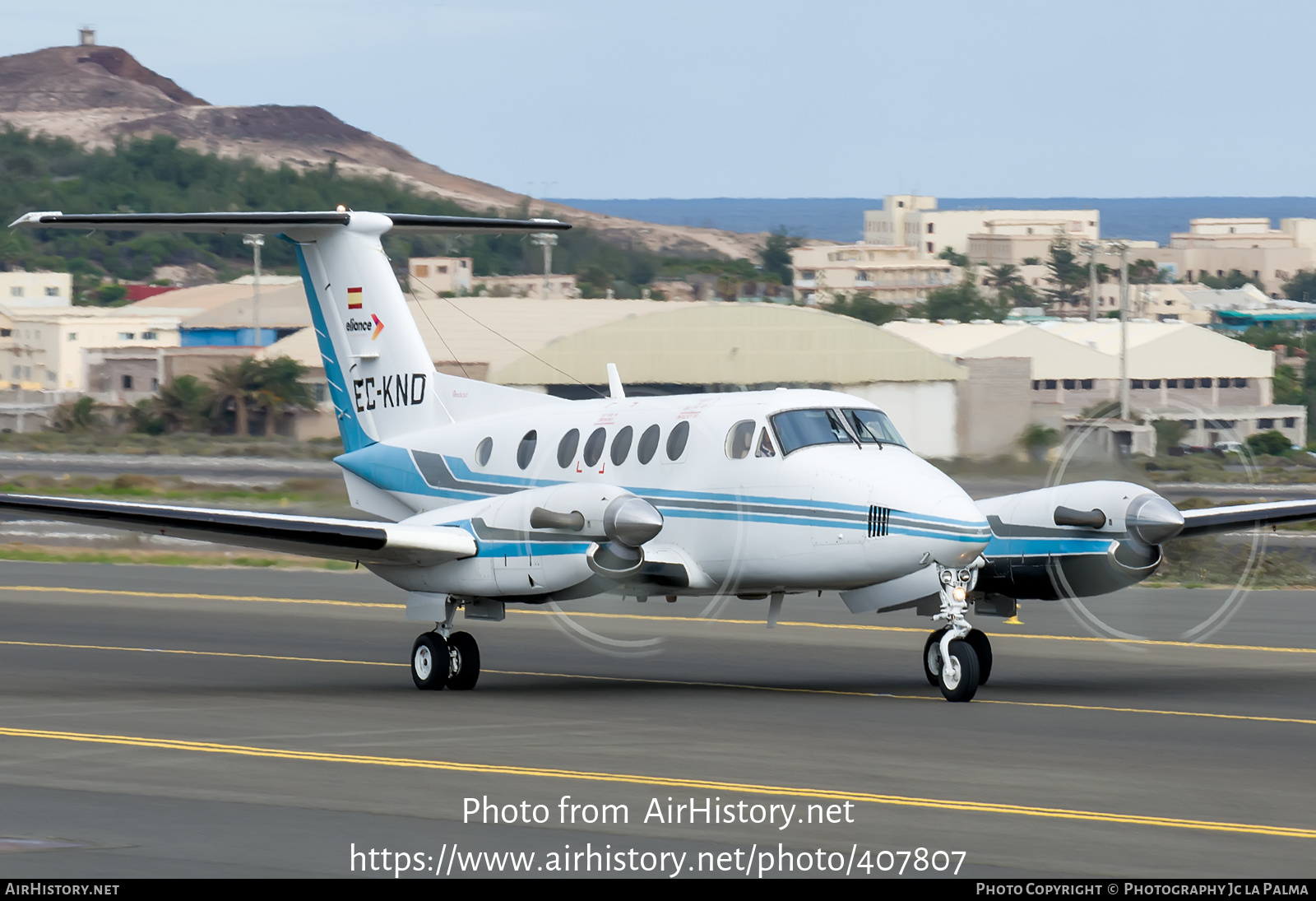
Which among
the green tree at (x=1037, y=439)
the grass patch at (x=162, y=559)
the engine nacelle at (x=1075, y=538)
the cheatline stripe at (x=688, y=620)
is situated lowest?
the grass patch at (x=162, y=559)

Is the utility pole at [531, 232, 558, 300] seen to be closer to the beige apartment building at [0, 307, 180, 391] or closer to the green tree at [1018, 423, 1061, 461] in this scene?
the beige apartment building at [0, 307, 180, 391]

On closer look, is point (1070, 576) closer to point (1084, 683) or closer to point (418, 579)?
point (1084, 683)

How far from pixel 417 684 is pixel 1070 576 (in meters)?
6.76

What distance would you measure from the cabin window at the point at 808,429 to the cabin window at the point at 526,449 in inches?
121

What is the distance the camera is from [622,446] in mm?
18266

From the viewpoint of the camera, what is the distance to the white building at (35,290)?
468 ft

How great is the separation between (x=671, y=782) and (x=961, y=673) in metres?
4.67

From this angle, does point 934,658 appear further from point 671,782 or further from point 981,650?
point 671,782

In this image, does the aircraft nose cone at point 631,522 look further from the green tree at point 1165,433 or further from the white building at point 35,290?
the white building at point 35,290

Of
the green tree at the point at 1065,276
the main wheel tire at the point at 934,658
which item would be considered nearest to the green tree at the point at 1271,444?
the main wheel tire at the point at 934,658

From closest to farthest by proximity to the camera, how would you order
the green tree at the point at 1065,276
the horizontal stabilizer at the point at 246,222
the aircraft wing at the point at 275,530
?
the aircraft wing at the point at 275,530 < the horizontal stabilizer at the point at 246,222 < the green tree at the point at 1065,276

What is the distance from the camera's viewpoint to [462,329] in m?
80.8

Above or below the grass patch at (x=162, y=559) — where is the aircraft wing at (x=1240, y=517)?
above
